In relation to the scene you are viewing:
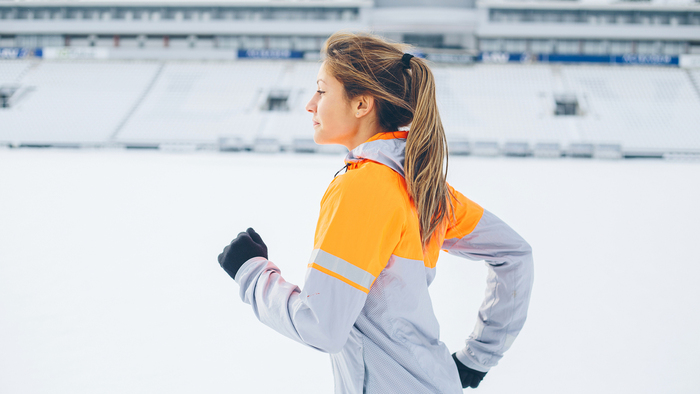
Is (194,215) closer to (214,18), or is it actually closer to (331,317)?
(331,317)

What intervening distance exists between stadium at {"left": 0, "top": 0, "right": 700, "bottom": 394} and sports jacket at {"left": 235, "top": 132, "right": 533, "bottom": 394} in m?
0.44

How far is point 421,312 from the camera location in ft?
3.23

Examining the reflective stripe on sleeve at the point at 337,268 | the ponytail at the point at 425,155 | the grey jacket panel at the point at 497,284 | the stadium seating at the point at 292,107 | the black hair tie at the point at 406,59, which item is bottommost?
the stadium seating at the point at 292,107

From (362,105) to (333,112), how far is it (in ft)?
0.22

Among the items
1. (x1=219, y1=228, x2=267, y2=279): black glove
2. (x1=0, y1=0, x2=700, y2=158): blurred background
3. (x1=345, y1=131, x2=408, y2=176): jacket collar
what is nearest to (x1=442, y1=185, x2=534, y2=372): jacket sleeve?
(x1=345, y1=131, x2=408, y2=176): jacket collar

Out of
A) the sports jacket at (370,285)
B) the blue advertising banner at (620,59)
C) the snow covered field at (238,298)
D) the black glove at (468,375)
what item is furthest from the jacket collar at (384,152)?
the blue advertising banner at (620,59)

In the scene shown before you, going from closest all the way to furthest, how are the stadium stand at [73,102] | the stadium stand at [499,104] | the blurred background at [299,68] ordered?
the stadium stand at [499,104] < the stadium stand at [73,102] < the blurred background at [299,68]

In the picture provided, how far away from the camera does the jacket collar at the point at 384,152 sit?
0.94 metres

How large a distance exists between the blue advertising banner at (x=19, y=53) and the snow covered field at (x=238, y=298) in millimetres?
18850

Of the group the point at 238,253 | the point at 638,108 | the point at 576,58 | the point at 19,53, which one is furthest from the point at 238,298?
the point at 19,53

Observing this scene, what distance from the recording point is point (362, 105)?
1.05 meters

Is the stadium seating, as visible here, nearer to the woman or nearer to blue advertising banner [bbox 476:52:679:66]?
blue advertising banner [bbox 476:52:679:66]

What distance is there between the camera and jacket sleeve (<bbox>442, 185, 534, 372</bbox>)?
117 centimetres

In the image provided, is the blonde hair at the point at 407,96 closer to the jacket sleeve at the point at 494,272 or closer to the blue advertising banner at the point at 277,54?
the jacket sleeve at the point at 494,272
